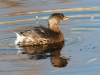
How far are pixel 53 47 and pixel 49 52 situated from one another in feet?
2.15

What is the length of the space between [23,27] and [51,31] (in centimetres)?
136

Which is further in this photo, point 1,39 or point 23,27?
point 23,27

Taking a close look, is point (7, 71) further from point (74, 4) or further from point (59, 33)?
point (74, 4)

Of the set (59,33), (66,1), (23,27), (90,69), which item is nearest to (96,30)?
(59,33)

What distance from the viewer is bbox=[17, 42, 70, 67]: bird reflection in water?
10281 millimetres

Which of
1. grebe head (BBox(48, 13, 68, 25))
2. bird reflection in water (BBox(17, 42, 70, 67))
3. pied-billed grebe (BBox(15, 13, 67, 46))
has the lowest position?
bird reflection in water (BBox(17, 42, 70, 67))

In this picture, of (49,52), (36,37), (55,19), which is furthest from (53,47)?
(55,19)

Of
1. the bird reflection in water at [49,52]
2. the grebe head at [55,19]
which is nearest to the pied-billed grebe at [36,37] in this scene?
the bird reflection in water at [49,52]

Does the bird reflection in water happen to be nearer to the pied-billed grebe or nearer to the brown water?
the brown water

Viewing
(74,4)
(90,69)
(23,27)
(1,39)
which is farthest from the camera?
(74,4)

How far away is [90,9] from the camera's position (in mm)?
15109

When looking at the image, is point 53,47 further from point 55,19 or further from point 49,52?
point 55,19

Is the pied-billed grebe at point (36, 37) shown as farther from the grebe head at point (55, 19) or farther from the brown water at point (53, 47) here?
the grebe head at point (55, 19)

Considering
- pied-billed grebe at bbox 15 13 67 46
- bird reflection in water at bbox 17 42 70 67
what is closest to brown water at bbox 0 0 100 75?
bird reflection in water at bbox 17 42 70 67
